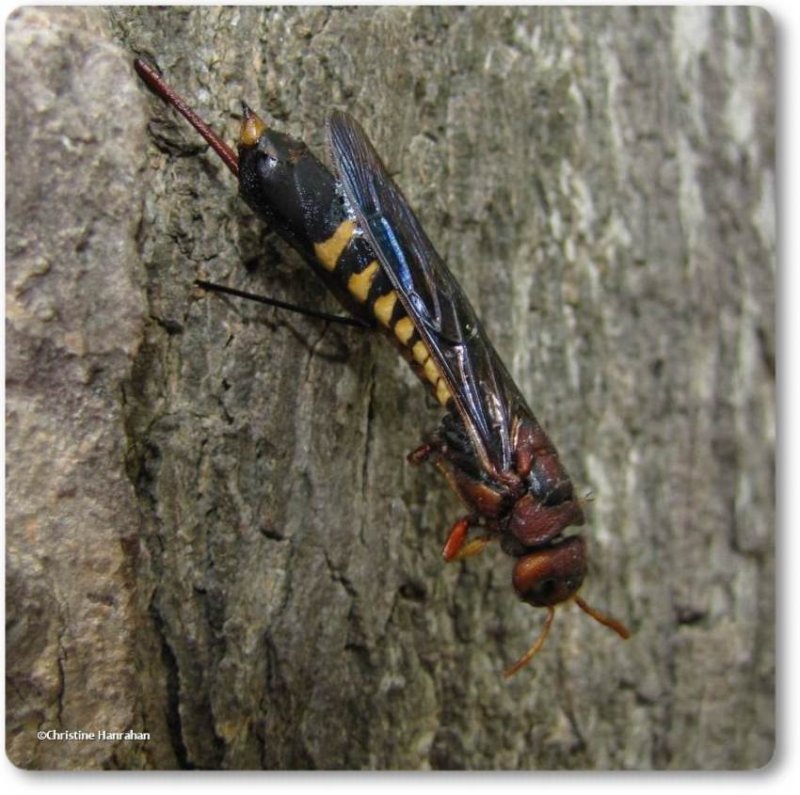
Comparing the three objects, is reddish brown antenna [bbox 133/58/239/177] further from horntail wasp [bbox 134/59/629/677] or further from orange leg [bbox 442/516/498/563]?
orange leg [bbox 442/516/498/563]

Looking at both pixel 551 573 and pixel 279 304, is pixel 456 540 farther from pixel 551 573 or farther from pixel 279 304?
pixel 279 304

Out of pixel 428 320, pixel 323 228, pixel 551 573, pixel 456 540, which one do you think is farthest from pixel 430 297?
pixel 551 573

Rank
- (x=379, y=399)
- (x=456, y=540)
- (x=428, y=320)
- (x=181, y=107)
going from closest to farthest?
(x=181, y=107)
(x=428, y=320)
(x=456, y=540)
(x=379, y=399)

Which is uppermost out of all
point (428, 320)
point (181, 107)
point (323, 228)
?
point (181, 107)

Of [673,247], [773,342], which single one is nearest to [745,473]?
[773,342]

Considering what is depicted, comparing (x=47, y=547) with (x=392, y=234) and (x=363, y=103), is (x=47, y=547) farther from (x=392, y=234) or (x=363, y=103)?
(x=363, y=103)

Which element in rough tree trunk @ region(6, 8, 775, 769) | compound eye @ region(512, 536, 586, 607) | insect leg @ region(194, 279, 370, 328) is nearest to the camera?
rough tree trunk @ region(6, 8, 775, 769)

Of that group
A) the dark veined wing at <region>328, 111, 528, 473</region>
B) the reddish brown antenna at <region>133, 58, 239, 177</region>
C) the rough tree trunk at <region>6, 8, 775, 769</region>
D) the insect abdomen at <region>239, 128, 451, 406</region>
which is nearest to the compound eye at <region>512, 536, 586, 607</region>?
the dark veined wing at <region>328, 111, 528, 473</region>
